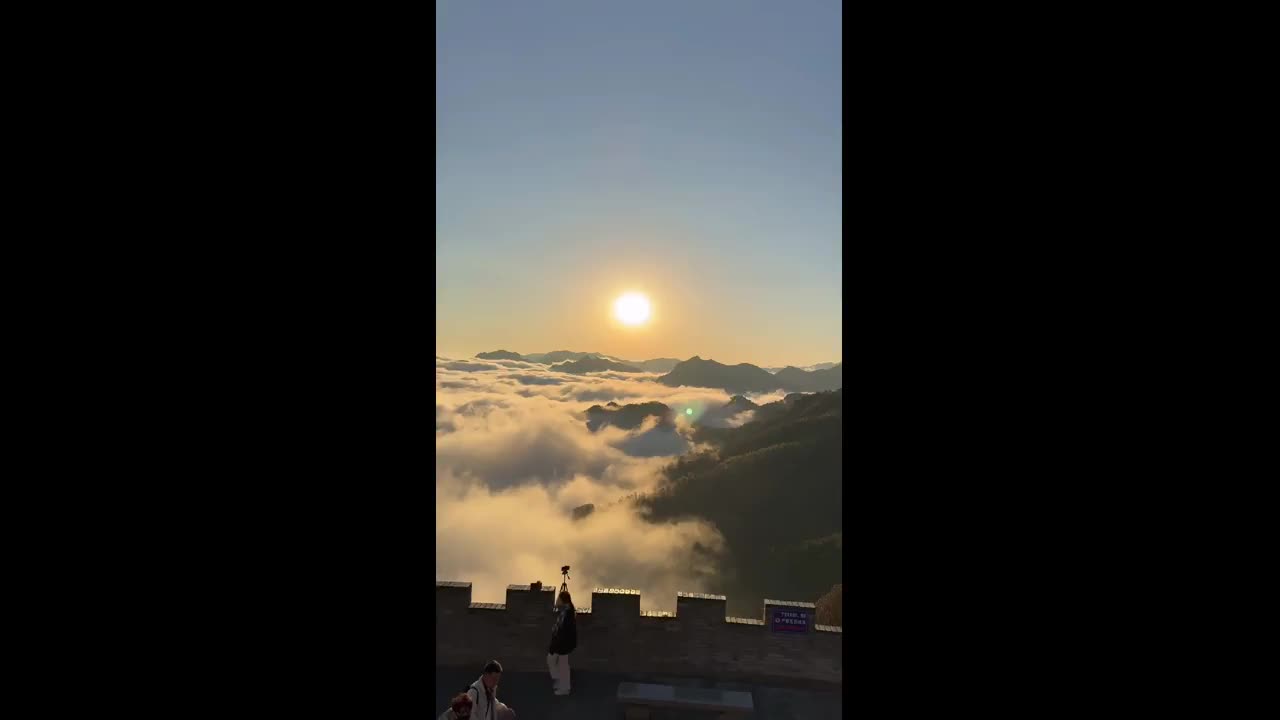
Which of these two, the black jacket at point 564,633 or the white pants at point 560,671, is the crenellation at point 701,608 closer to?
the black jacket at point 564,633

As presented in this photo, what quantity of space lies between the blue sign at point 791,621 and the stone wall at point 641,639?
6cm

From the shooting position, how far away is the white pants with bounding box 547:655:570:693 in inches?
368

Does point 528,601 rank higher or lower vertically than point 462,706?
lower

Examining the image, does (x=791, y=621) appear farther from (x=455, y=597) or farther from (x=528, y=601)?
(x=455, y=597)

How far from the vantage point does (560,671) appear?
370 inches

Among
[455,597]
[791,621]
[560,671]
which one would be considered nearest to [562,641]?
[560,671]

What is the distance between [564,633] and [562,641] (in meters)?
0.11
